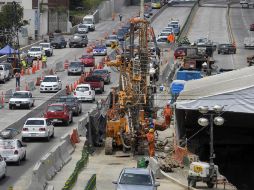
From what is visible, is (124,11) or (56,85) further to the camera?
(124,11)

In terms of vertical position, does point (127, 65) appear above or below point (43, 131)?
above

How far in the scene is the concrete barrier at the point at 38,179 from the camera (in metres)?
34.3

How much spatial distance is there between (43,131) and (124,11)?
106993 millimetres

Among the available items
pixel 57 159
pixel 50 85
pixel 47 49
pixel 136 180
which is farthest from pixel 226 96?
pixel 47 49

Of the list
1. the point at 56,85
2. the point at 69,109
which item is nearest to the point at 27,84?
the point at 56,85

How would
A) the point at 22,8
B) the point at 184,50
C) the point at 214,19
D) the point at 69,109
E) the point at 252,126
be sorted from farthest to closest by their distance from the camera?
the point at 214,19
the point at 22,8
the point at 184,50
the point at 69,109
the point at 252,126

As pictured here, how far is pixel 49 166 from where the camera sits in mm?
39000

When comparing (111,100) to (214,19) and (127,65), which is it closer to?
(127,65)

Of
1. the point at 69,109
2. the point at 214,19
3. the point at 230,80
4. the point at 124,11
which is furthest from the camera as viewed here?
the point at 124,11

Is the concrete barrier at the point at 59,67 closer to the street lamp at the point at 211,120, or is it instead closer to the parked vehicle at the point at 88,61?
the parked vehicle at the point at 88,61

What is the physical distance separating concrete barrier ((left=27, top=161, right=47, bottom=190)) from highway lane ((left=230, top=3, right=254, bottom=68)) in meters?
52.2

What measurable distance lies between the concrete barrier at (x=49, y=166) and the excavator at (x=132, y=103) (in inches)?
282

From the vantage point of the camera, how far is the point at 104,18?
14512 centimetres

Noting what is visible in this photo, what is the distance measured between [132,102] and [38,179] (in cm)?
1431
